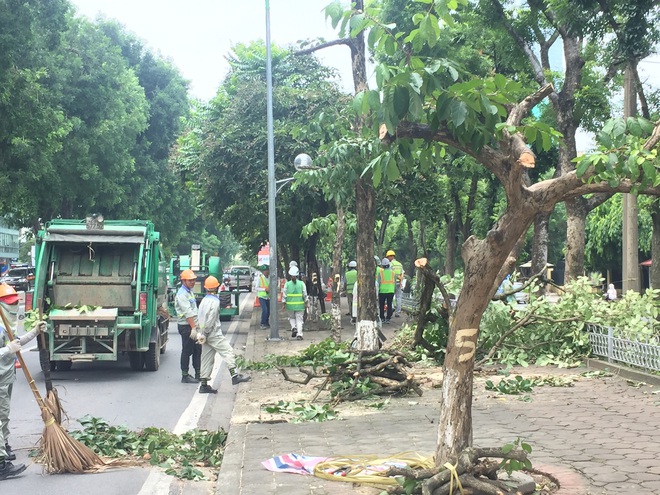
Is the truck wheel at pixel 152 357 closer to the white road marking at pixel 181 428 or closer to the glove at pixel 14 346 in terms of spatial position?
the white road marking at pixel 181 428

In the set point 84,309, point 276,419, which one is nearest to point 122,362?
point 84,309

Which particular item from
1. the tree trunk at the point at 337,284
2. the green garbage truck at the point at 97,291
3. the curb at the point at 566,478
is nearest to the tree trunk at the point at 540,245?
the tree trunk at the point at 337,284

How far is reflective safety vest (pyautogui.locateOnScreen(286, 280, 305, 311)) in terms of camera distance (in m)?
18.3

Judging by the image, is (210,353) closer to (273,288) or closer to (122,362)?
(122,362)

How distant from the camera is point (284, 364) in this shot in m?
13.1

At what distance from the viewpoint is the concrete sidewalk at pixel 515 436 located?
571 cm

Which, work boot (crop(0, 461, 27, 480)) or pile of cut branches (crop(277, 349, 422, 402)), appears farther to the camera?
pile of cut branches (crop(277, 349, 422, 402))

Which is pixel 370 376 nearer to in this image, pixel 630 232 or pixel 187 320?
pixel 187 320

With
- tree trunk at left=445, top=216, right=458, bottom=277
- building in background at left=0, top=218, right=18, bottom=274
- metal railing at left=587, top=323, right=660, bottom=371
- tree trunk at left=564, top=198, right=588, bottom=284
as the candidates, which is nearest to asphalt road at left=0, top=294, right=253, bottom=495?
metal railing at left=587, top=323, right=660, bottom=371

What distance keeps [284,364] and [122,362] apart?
12.3ft

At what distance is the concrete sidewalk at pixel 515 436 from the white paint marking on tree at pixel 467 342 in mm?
1227

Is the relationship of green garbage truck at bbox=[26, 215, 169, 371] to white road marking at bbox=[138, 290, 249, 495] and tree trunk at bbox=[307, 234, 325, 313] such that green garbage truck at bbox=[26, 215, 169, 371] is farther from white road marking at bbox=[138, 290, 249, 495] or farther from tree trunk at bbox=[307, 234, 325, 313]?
tree trunk at bbox=[307, 234, 325, 313]

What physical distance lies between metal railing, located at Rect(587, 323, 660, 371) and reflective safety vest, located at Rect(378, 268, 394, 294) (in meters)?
9.10

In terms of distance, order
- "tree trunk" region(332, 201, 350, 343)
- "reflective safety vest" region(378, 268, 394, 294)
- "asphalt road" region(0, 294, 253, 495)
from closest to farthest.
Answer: "asphalt road" region(0, 294, 253, 495)
"tree trunk" region(332, 201, 350, 343)
"reflective safety vest" region(378, 268, 394, 294)
